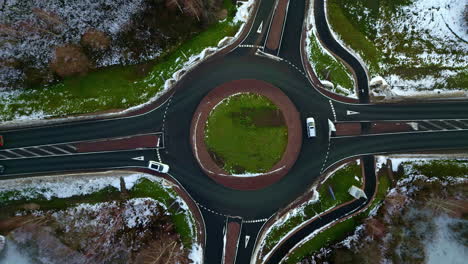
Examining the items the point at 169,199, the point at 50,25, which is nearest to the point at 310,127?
the point at 169,199

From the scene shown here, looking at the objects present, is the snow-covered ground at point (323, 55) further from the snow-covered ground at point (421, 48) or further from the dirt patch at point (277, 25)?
the dirt patch at point (277, 25)

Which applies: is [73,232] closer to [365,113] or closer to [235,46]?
[235,46]

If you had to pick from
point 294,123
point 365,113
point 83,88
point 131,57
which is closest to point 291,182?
point 294,123

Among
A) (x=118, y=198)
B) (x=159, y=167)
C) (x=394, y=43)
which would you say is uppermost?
(x=394, y=43)

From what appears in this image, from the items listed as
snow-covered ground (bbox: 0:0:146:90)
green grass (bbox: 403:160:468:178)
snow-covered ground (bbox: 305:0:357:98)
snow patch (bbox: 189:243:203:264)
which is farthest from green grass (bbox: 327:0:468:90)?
snow patch (bbox: 189:243:203:264)

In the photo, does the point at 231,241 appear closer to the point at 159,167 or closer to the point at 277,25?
the point at 159,167

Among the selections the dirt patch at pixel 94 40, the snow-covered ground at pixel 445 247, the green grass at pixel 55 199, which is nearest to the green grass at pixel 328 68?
the snow-covered ground at pixel 445 247
